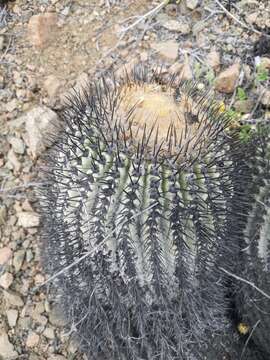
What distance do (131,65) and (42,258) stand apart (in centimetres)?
100

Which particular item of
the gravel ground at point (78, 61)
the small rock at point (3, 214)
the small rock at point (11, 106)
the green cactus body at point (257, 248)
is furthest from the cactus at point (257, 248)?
the small rock at point (11, 106)

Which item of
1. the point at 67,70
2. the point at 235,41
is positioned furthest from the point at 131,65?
the point at 235,41

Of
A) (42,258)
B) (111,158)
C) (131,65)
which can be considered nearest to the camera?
(111,158)

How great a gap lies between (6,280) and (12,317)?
0.15 meters

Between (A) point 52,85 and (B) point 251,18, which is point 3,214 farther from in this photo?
(B) point 251,18

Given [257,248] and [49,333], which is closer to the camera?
[257,248]

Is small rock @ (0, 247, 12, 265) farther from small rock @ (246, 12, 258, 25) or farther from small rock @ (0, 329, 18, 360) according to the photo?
small rock @ (246, 12, 258, 25)

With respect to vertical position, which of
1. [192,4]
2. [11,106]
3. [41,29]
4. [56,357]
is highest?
[192,4]

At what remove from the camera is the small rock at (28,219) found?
8.86ft

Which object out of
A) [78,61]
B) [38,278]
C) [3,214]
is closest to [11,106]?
[78,61]

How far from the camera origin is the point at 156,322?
6.62 ft

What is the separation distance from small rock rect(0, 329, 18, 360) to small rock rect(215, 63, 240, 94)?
141 centimetres

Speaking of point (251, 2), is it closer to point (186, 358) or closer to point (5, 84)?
point (5, 84)

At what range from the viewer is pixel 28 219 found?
271cm
